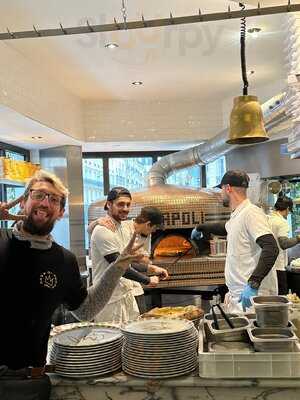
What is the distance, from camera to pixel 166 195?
5934 mm

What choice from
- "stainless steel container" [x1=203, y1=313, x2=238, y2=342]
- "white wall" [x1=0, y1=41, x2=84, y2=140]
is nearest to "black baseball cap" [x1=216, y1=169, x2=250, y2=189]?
"stainless steel container" [x1=203, y1=313, x2=238, y2=342]

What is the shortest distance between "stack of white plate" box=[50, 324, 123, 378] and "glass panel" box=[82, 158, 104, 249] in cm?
553

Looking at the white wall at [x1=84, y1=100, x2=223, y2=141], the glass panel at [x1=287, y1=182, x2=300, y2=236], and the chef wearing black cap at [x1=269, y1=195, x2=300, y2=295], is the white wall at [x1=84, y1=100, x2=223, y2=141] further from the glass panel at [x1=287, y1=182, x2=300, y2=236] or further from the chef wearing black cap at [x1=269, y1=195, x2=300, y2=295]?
the chef wearing black cap at [x1=269, y1=195, x2=300, y2=295]

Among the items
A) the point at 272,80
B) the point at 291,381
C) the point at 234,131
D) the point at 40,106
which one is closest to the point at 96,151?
the point at 40,106

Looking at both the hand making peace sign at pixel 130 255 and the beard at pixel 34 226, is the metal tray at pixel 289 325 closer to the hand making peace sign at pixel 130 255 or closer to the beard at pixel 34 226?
the hand making peace sign at pixel 130 255

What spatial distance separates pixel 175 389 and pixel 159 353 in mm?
135

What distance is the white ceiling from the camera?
3.48 metres

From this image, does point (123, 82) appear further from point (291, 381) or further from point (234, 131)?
point (291, 381)

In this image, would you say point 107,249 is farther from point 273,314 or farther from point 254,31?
point 254,31

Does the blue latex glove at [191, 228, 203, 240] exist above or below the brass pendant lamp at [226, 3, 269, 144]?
below

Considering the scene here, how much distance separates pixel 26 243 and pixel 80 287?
0.32 m

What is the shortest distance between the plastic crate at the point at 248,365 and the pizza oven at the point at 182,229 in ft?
12.5

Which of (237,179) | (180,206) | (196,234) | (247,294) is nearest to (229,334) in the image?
(247,294)

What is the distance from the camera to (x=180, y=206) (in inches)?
230
